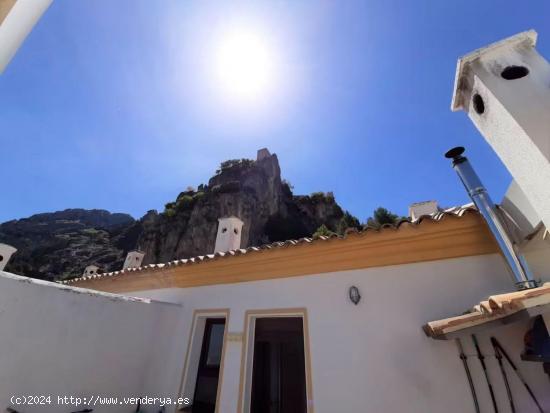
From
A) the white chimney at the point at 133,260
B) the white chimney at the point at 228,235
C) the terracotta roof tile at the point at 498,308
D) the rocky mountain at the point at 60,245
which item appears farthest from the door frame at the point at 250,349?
the rocky mountain at the point at 60,245

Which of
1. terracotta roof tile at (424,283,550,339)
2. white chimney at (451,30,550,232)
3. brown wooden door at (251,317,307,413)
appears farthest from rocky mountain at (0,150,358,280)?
white chimney at (451,30,550,232)

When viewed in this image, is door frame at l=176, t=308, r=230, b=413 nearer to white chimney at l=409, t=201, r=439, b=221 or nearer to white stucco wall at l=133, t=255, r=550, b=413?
white stucco wall at l=133, t=255, r=550, b=413

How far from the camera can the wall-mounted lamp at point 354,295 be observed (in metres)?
3.59

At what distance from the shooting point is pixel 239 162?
34344mm

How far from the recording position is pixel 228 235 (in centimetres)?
710

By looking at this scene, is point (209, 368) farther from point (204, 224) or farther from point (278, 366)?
point (204, 224)

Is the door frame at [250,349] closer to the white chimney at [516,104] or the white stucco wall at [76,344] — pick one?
the white stucco wall at [76,344]

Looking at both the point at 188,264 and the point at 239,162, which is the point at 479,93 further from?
the point at 239,162

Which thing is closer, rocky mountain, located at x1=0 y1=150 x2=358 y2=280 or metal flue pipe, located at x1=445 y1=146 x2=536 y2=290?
metal flue pipe, located at x1=445 y1=146 x2=536 y2=290

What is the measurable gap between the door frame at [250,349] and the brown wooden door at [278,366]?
1.80ft

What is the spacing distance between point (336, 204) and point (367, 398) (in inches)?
1243

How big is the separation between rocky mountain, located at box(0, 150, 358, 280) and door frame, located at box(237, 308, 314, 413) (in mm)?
19588

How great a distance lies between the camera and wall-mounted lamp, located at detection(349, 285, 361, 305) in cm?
359

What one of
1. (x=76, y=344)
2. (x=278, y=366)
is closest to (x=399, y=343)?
(x=278, y=366)
